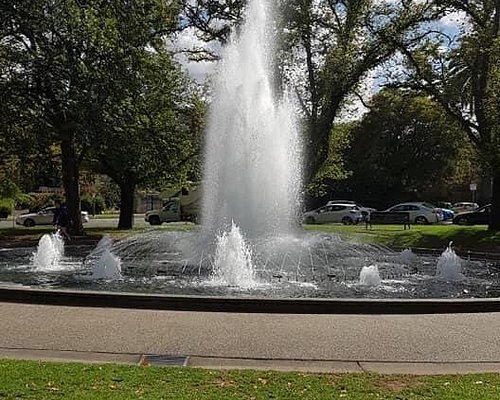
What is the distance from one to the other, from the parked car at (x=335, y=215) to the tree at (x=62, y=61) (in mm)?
24990

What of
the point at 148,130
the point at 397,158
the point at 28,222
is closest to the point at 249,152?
the point at 148,130

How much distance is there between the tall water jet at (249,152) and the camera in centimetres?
2098

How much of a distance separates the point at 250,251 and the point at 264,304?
7943 millimetres

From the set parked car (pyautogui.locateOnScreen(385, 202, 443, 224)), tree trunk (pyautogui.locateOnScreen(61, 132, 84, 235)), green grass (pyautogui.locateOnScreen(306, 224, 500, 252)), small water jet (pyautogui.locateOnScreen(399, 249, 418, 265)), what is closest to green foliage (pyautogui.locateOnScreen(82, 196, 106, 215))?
parked car (pyautogui.locateOnScreen(385, 202, 443, 224))

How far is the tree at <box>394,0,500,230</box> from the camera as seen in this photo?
96.4ft

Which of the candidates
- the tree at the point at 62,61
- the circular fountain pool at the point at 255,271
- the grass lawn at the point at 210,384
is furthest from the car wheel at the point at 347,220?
the grass lawn at the point at 210,384

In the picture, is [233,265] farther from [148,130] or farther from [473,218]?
[473,218]

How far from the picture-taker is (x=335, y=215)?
51188mm

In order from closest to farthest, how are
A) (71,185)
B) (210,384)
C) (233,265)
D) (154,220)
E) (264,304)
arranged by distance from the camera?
(210,384)
(264,304)
(233,265)
(71,185)
(154,220)

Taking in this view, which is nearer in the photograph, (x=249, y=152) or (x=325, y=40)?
(x=249, y=152)

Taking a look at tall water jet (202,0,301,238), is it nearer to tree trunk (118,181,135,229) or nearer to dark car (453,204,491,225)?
tree trunk (118,181,135,229)

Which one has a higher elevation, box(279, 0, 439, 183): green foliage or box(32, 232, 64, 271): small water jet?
box(279, 0, 439, 183): green foliage

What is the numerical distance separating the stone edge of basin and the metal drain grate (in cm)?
288

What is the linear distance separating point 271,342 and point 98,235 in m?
23.3
